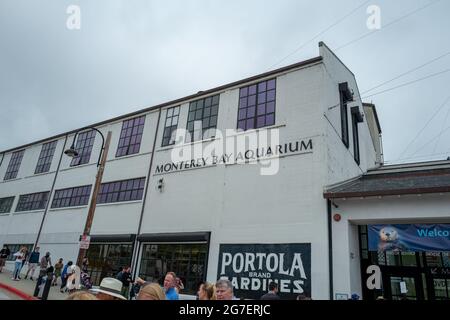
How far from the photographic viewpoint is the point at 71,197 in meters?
21.8

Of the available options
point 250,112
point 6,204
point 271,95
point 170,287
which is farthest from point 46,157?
point 170,287

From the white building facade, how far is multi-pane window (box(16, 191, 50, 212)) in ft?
4.98

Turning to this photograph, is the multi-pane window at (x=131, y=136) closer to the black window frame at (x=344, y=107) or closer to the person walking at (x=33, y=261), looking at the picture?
the person walking at (x=33, y=261)

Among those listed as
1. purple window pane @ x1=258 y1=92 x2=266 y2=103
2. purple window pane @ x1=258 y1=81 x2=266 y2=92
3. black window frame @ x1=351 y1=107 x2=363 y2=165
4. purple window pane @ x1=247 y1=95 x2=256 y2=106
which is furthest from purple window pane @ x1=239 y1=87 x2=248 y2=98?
black window frame @ x1=351 y1=107 x2=363 y2=165

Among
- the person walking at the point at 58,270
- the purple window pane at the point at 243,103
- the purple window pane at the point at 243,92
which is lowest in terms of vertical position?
the person walking at the point at 58,270

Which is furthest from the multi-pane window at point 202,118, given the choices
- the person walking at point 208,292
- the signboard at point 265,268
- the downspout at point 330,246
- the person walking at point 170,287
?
the person walking at point 208,292

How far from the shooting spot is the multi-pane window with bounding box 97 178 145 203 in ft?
59.7

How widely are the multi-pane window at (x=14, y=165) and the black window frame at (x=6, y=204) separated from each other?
6.27ft

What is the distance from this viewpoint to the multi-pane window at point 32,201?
23.6 m

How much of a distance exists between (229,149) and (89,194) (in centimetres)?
1050

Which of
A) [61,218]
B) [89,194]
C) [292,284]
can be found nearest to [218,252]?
[292,284]

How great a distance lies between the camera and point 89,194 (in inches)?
814

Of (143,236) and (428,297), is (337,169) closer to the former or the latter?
(428,297)
